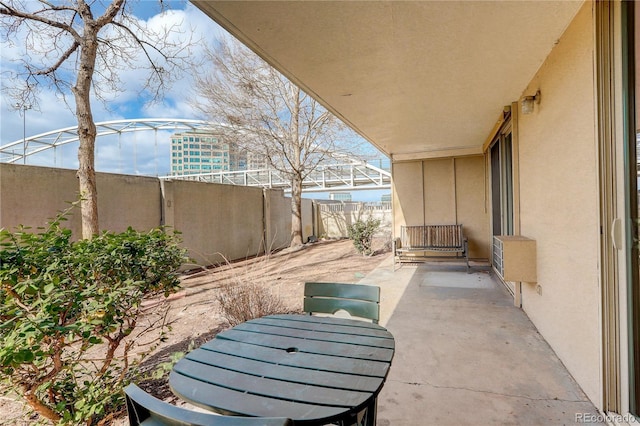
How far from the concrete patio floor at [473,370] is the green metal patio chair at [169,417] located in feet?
4.72

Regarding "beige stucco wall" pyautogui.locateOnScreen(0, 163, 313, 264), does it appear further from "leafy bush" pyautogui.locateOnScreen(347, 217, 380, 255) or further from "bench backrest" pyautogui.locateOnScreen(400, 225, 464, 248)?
"bench backrest" pyautogui.locateOnScreen(400, 225, 464, 248)

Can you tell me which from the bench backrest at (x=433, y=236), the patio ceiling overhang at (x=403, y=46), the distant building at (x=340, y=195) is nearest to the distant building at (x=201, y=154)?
the bench backrest at (x=433, y=236)

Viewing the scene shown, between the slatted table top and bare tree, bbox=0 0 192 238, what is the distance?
372 cm

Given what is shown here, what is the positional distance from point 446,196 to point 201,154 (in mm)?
10469

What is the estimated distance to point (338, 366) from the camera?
1218mm

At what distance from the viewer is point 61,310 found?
5.29ft

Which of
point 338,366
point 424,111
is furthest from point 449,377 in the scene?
point 424,111

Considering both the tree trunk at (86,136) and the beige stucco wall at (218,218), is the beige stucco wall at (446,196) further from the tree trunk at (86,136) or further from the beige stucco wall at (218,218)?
the tree trunk at (86,136)

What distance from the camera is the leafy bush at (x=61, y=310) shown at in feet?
4.79

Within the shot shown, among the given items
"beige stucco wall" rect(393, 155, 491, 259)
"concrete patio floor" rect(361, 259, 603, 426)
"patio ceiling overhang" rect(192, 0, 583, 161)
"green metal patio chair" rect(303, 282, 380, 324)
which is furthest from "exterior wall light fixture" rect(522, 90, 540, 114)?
"beige stucco wall" rect(393, 155, 491, 259)

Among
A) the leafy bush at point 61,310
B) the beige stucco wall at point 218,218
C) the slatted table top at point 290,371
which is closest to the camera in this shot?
the slatted table top at point 290,371

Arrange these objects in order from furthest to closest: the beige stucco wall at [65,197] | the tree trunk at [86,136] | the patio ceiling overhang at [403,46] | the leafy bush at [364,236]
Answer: the leafy bush at [364,236]
the beige stucco wall at [65,197]
the tree trunk at [86,136]
the patio ceiling overhang at [403,46]

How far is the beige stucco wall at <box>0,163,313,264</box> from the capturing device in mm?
4812

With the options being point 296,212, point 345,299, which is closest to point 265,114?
point 296,212
